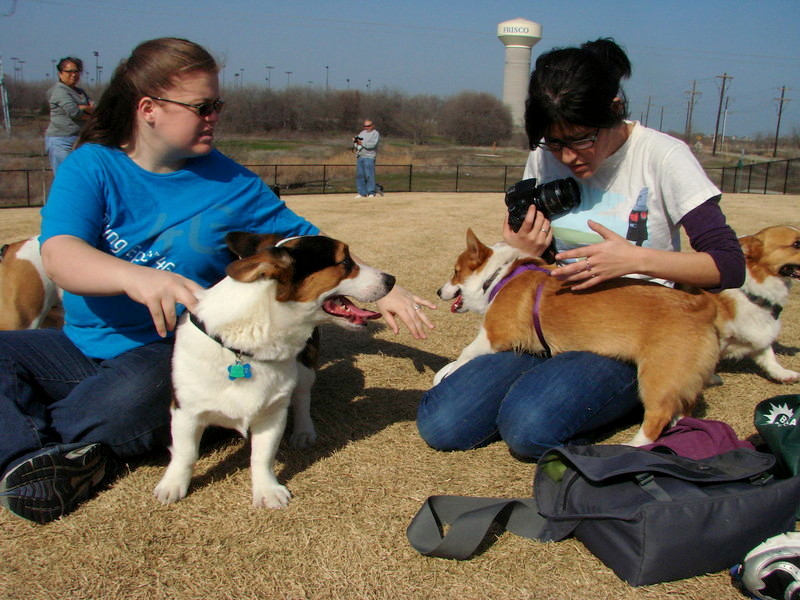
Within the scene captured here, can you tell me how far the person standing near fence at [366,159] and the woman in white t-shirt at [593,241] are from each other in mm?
14642

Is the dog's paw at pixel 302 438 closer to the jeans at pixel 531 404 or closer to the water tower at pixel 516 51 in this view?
the jeans at pixel 531 404

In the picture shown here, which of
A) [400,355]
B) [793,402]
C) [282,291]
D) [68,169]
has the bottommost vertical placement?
[400,355]

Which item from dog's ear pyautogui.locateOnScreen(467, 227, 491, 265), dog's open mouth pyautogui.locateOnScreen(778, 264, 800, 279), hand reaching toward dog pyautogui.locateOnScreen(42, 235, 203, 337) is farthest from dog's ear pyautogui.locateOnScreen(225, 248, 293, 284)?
dog's open mouth pyautogui.locateOnScreen(778, 264, 800, 279)

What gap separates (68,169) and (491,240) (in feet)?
26.3

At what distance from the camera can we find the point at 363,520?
240 cm

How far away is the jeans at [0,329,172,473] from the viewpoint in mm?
2477

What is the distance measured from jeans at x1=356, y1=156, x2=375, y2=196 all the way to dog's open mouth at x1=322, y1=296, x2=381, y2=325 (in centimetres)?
1526

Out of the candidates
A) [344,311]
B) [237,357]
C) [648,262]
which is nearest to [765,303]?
[648,262]

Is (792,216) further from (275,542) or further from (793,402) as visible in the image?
(275,542)

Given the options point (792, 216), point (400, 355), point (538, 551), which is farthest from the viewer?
point (792, 216)

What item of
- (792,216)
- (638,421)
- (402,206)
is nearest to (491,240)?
(402,206)

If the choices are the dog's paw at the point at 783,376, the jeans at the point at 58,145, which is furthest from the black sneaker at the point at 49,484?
the jeans at the point at 58,145

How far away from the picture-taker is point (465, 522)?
2178 mm

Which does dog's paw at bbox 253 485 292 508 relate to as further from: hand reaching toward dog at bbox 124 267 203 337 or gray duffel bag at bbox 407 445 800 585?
hand reaching toward dog at bbox 124 267 203 337
